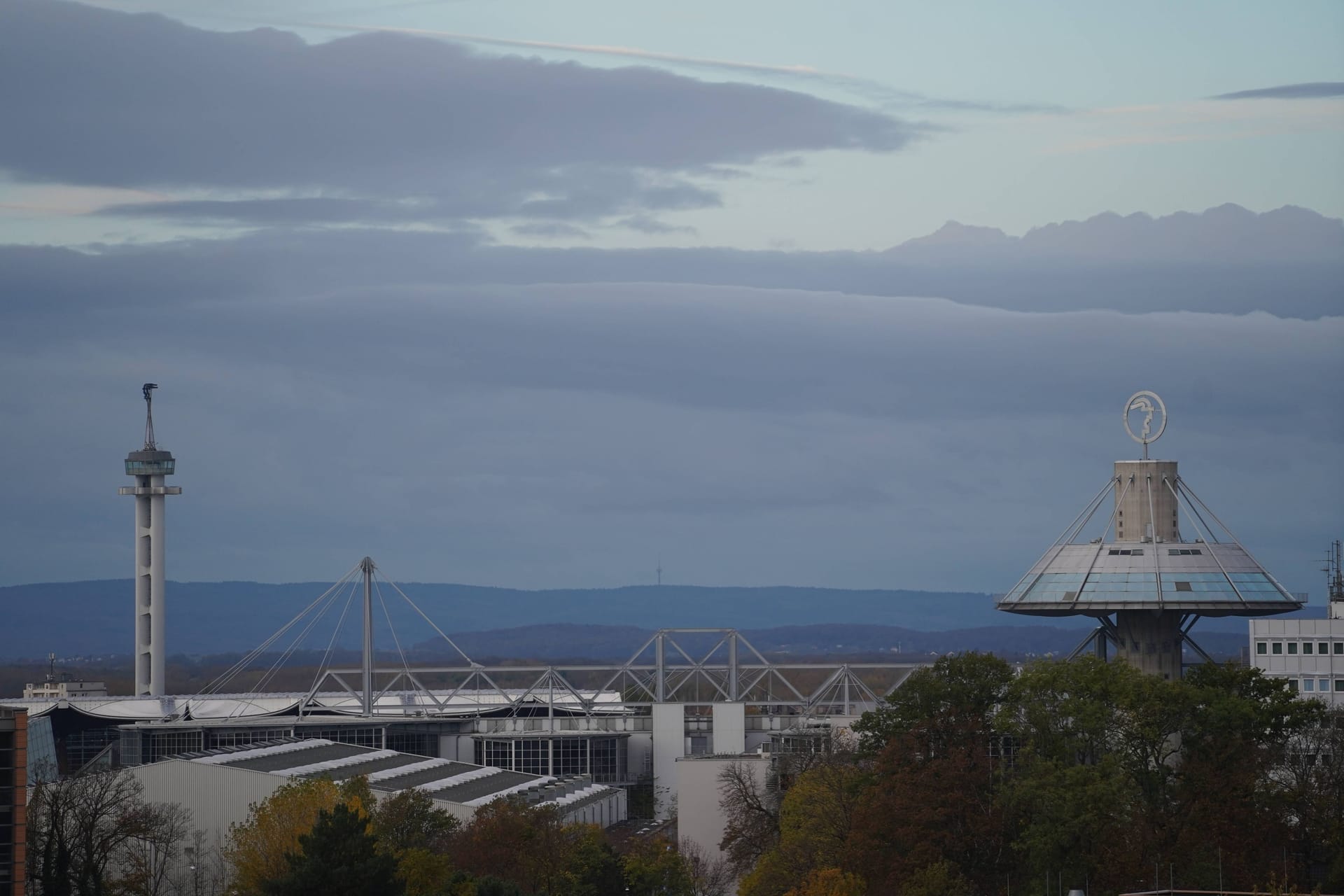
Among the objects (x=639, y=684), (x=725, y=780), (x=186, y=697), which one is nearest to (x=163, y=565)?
(x=186, y=697)

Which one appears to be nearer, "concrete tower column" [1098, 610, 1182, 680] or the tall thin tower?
"concrete tower column" [1098, 610, 1182, 680]

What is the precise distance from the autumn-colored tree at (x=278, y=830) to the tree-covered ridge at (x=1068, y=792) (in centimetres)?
1988

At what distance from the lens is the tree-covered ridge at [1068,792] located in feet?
260

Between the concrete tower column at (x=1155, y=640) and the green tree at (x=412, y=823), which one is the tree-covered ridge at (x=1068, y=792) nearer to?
the green tree at (x=412, y=823)

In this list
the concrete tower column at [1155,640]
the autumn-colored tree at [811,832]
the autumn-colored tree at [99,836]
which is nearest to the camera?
the autumn-colored tree at [99,836]

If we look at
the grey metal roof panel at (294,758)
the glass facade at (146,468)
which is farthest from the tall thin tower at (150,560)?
the grey metal roof panel at (294,758)

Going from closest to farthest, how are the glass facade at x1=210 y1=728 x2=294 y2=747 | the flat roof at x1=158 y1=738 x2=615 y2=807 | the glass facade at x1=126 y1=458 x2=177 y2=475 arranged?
1. the flat roof at x1=158 y1=738 x2=615 y2=807
2. the glass facade at x1=210 y1=728 x2=294 y2=747
3. the glass facade at x1=126 y1=458 x2=177 y2=475

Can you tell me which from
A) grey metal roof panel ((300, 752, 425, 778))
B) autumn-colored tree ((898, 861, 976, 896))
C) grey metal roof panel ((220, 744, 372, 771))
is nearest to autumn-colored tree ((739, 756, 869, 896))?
autumn-colored tree ((898, 861, 976, 896))

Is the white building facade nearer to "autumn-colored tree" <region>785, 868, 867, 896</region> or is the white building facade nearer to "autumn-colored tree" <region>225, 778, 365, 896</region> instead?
"autumn-colored tree" <region>785, 868, 867, 896</region>

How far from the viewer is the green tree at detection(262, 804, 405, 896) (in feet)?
228

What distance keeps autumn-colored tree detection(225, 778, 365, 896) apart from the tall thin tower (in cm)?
9551

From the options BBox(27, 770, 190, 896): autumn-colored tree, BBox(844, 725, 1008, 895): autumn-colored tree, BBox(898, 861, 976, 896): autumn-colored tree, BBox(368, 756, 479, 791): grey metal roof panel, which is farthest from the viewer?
BBox(368, 756, 479, 791): grey metal roof panel

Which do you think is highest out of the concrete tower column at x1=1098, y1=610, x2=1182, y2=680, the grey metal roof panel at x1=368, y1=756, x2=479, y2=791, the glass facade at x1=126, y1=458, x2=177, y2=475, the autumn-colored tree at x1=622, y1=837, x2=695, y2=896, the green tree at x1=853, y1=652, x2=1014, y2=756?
the glass facade at x1=126, y1=458, x2=177, y2=475

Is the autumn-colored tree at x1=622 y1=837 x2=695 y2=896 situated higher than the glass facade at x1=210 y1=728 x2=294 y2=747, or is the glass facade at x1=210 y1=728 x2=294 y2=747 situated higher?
the glass facade at x1=210 y1=728 x2=294 y2=747
